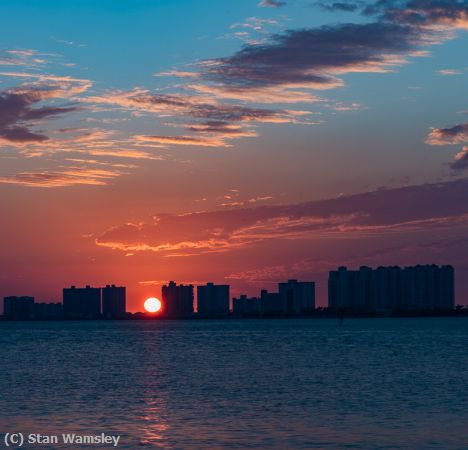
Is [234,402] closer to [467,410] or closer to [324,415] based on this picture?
[324,415]

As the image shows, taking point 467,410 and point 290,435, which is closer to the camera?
point 290,435

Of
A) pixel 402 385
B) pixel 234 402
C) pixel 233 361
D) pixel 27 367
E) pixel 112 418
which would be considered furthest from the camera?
pixel 233 361

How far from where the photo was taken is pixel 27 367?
3898 inches

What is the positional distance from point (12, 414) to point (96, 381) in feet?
81.2

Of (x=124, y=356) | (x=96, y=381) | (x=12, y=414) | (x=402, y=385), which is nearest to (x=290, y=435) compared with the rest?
(x=12, y=414)

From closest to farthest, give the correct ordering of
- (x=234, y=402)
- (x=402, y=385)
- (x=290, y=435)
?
(x=290, y=435)
(x=234, y=402)
(x=402, y=385)

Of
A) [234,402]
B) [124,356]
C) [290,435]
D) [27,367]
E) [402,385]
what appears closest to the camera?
[290,435]

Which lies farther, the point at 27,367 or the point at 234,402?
the point at 27,367

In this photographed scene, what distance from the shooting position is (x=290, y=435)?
4684cm

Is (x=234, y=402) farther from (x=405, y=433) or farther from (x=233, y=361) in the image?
(x=233, y=361)

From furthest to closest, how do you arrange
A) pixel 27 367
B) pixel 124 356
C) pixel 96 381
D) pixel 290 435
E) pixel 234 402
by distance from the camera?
pixel 124 356, pixel 27 367, pixel 96 381, pixel 234 402, pixel 290 435

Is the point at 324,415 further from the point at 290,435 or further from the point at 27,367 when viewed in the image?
the point at 27,367

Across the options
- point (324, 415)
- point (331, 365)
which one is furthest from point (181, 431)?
point (331, 365)

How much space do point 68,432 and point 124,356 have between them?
79.0 meters
